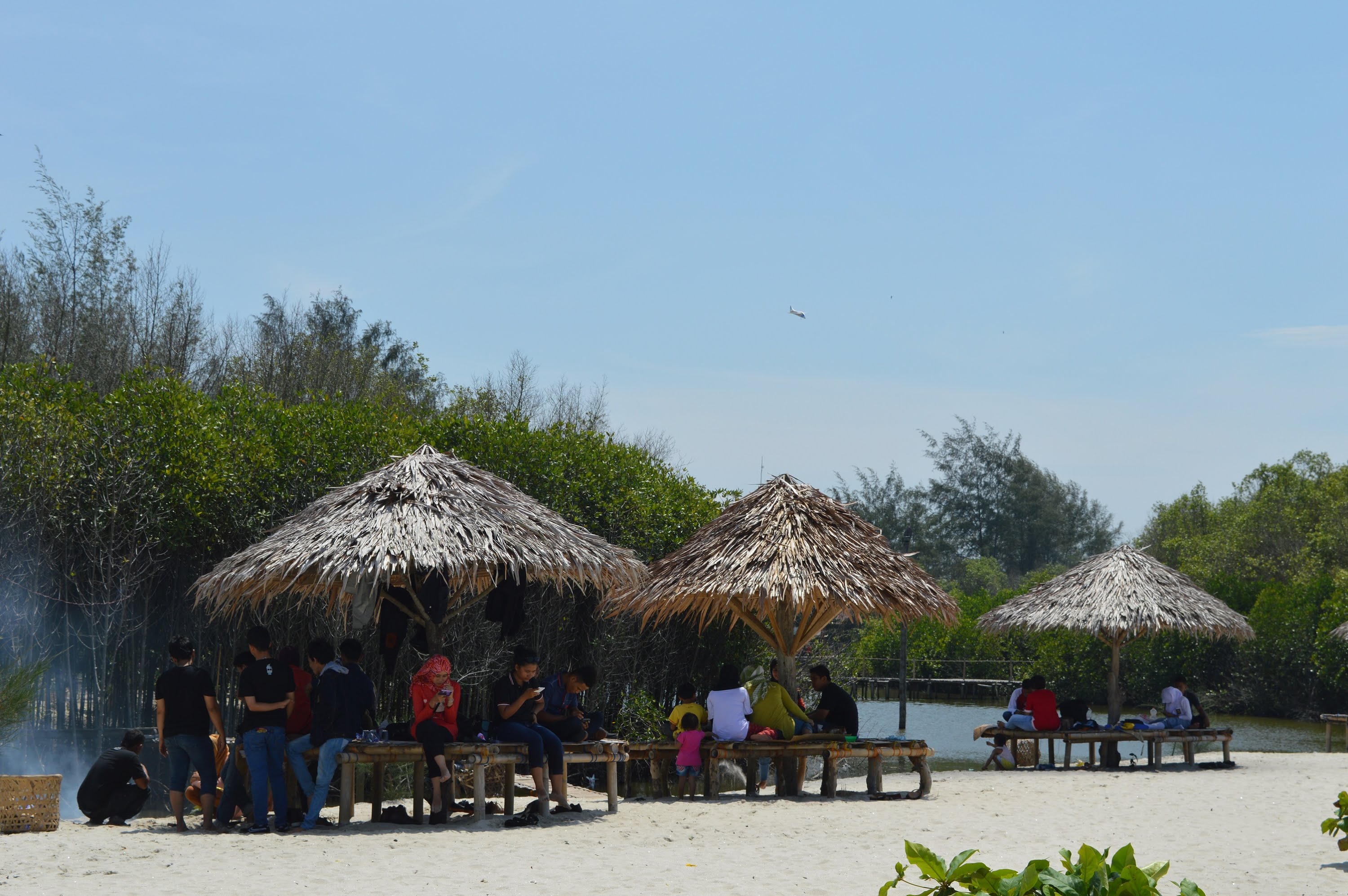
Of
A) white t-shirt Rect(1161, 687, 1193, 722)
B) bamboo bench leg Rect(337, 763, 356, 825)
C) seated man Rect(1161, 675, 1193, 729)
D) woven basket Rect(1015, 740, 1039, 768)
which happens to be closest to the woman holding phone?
bamboo bench leg Rect(337, 763, 356, 825)

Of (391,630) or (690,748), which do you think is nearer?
(391,630)

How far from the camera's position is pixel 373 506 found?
919 centimetres

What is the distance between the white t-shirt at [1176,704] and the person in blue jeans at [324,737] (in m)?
10.2

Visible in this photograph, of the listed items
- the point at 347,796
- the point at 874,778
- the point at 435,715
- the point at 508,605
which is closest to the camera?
the point at 347,796

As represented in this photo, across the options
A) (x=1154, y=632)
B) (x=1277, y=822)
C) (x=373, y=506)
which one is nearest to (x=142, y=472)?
(x=373, y=506)

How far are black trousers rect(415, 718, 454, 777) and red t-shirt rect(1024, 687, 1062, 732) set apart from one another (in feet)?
27.0

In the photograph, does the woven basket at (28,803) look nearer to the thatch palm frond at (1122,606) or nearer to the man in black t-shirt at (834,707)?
the man in black t-shirt at (834,707)

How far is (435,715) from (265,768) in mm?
1168

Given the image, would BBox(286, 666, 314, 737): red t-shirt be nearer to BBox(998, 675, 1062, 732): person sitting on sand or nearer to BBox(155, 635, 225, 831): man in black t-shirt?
A: BBox(155, 635, 225, 831): man in black t-shirt

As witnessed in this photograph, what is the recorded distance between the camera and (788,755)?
10430 millimetres

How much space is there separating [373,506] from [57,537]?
3914 mm

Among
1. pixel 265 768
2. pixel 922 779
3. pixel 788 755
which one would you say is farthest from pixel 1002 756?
pixel 265 768

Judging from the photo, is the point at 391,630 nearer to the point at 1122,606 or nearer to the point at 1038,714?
the point at 1038,714

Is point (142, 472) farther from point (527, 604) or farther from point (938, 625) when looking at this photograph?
point (938, 625)
